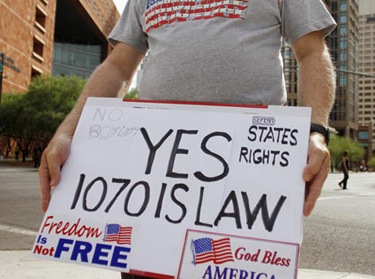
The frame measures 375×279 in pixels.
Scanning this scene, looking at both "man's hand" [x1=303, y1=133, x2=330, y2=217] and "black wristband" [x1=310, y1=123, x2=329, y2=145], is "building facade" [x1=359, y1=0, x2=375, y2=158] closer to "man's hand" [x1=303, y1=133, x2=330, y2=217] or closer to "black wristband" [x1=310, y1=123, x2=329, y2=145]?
"black wristband" [x1=310, y1=123, x2=329, y2=145]

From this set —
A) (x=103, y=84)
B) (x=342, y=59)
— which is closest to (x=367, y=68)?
(x=342, y=59)

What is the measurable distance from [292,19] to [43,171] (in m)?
1.13

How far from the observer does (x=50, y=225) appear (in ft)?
4.69

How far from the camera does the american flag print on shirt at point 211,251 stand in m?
1.22

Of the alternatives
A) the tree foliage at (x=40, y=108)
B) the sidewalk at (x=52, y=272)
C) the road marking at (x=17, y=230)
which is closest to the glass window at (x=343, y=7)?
the tree foliage at (x=40, y=108)

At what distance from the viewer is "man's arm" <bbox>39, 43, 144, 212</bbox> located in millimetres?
1549

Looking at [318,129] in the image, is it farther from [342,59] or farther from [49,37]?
[342,59]

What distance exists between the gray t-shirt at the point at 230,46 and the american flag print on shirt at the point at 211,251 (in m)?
0.60

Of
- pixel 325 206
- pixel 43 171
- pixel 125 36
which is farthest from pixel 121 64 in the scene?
pixel 325 206

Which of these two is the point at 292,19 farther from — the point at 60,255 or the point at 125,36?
the point at 60,255

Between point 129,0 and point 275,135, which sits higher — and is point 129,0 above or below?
above

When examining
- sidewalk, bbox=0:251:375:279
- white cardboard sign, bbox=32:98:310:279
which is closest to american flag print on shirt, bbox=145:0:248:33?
white cardboard sign, bbox=32:98:310:279

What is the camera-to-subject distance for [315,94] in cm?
155

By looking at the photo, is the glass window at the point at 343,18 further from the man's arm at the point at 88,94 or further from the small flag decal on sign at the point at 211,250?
the small flag decal on sign at the point at 211,250
